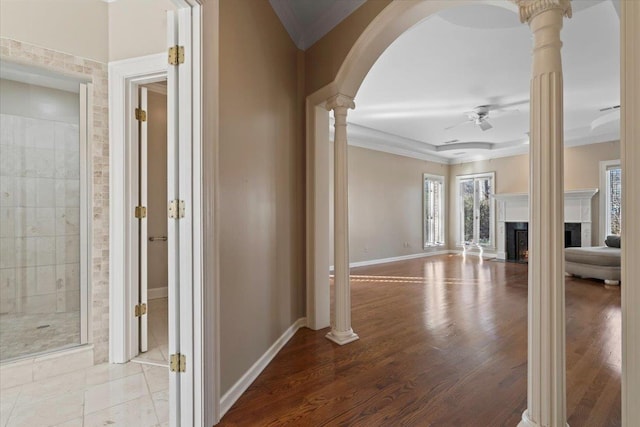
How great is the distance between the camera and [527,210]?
7.05 m

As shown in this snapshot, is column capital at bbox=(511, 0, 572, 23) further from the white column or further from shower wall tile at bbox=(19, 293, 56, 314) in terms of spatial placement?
shower wall tile at bbox=(19, 293, 56, 314)

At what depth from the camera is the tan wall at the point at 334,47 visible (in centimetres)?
239

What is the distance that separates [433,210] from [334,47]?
6899 millimetres

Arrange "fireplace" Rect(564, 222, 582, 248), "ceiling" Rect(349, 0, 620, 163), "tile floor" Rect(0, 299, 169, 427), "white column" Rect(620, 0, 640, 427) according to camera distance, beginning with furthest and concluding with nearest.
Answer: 1. "fireplace" Rect(564, 222, 582, 248)
2. "ceiling" Rect(349, 0, 620, 163)
3. "tile floor" Rect(0, 299, 169, 427)
4. "white column" Rect(620, 0, 640, 427)

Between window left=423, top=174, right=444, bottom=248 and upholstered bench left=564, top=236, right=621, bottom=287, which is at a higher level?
window left=423, top=174, right=444, bottom=248

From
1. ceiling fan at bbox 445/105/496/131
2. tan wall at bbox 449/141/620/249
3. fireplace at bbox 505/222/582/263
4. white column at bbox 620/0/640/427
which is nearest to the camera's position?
white column at bbox 620/0/640/427

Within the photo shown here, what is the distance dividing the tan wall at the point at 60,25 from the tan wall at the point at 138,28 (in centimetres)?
10

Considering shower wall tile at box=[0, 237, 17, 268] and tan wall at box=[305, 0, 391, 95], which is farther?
shower wall tile at box=[0, 237, 17, 268]

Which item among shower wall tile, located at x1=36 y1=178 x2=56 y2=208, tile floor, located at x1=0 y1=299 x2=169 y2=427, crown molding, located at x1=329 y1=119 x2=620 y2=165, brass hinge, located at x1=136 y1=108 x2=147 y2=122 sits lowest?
tile floor, located at x1=0 y1=299 x2=169 y2=427

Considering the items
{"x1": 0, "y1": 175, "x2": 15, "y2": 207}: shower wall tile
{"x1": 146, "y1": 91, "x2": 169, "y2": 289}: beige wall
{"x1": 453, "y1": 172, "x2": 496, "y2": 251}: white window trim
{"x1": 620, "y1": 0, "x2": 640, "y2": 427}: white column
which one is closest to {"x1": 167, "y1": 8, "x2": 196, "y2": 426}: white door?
{"x1": 620, "y1": 0, "x2": 640, "y2": 427}: white column

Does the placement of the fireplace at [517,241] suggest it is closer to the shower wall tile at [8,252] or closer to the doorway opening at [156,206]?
the doorway opening at [156,206]

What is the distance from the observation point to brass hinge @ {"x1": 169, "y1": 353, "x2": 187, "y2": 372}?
162 cm

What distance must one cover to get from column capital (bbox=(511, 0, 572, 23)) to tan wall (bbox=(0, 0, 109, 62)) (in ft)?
9.14

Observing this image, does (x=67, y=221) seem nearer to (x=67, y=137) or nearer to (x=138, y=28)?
(x=67, y=137)
